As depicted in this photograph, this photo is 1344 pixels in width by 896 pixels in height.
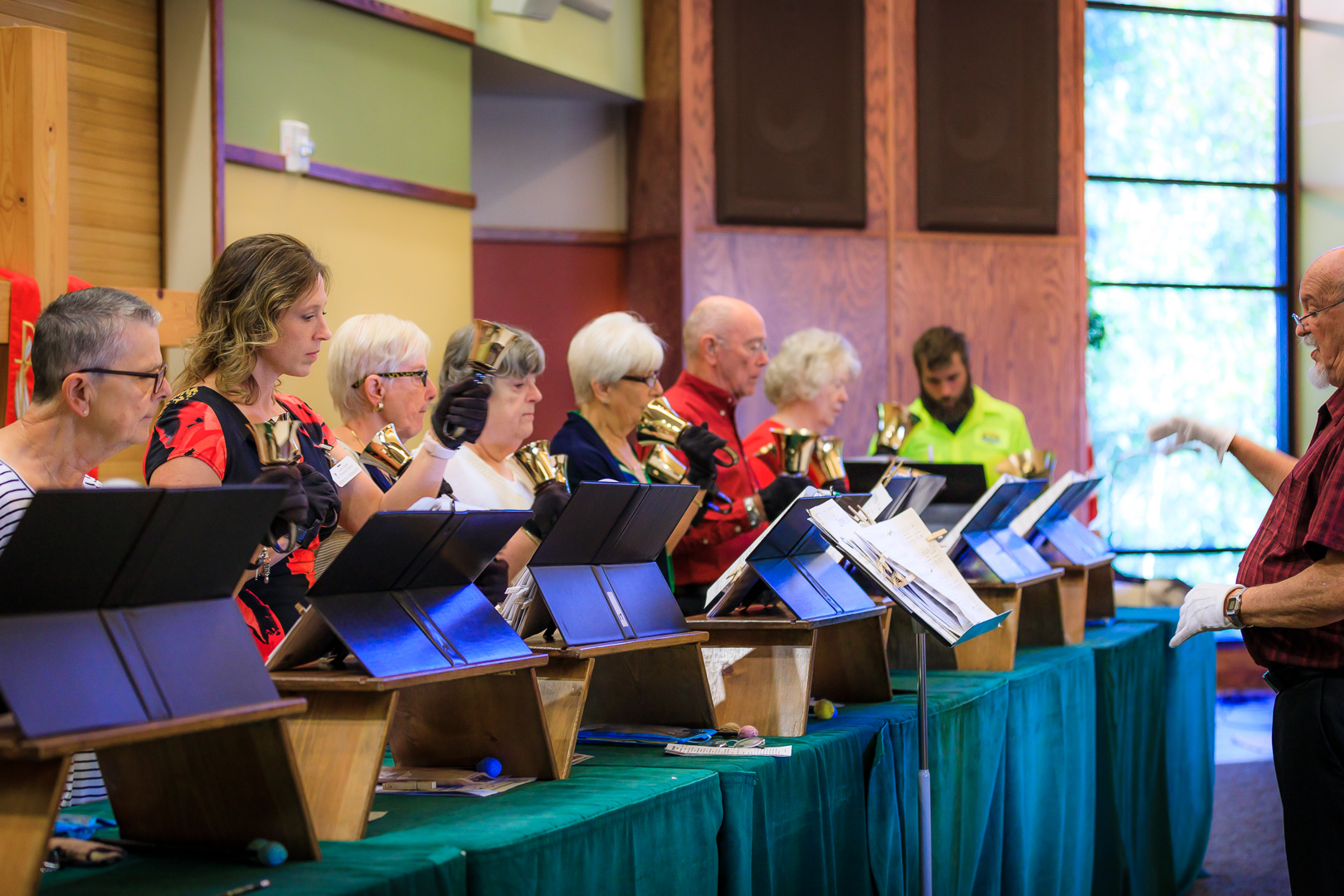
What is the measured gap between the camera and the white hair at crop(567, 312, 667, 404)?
110 inches

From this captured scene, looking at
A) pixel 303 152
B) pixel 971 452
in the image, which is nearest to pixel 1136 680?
pixel 971 452

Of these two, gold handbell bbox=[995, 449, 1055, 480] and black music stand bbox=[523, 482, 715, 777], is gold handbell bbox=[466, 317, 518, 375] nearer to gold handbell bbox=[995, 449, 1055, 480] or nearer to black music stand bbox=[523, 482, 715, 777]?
black music stand bbox=[523, 482, 715, 777]

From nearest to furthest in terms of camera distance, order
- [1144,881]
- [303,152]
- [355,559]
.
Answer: [355,559] → [1144,881] → [303,152]

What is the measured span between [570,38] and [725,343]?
2.73 meters

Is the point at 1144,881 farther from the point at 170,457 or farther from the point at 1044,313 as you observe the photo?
the point at 1044,313

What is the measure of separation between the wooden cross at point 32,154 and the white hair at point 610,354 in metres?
0.92

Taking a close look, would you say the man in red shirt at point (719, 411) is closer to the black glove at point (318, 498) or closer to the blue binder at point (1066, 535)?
the blue binder at point (1066, 535)

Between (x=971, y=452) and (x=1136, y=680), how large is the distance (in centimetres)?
118

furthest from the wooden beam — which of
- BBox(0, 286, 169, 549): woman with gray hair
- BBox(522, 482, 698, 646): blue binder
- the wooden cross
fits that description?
BBox(522, 482, 698, 646): blue binder

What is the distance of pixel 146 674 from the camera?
4.12 feet

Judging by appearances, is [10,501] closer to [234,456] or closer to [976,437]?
[234,456]

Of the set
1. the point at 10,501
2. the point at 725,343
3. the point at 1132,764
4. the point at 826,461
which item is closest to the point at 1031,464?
the point at 1132,764

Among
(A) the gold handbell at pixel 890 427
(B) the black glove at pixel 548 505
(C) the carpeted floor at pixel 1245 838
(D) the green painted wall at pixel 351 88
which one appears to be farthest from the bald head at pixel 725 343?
(C) the carpeted floor at pixel 1245 838

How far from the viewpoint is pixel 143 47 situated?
4.01 m
